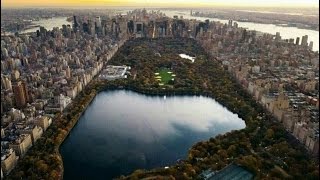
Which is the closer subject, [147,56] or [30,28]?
[147,56]

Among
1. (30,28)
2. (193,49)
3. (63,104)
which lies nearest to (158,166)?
(63,104)

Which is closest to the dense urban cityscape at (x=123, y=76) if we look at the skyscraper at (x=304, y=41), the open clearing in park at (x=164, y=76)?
the skyscraper at (x=304, y=41)

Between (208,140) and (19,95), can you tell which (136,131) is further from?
(19,95)

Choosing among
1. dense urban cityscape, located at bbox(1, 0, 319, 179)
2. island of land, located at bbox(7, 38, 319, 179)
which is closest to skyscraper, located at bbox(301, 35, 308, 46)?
dense urban cityscape, located at bbox(1, 0, 319, 179)

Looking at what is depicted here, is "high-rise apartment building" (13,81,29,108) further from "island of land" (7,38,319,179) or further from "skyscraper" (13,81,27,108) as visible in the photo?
"island of land" (7,38,319,179)

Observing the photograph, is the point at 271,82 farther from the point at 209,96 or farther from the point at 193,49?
the point at 193,49

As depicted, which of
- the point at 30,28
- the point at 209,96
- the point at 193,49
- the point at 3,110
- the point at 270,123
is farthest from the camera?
the point at 30,28

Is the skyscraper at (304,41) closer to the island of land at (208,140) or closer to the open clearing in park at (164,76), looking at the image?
the island of land at (208,140)
